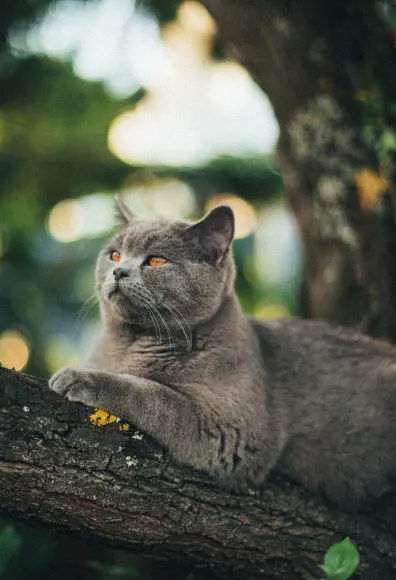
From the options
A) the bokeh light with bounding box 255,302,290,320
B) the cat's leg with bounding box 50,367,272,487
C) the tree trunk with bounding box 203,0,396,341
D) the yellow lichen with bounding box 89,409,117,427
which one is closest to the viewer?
the yellow lichen with bounding box 89,409,117,427

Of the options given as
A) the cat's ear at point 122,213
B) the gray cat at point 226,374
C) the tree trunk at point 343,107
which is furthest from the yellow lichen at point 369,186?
the cat's ear at point 122,213

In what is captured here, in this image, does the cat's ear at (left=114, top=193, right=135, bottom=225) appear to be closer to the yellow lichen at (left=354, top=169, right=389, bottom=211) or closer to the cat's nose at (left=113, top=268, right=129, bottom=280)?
the cat's nose at (left=113, top=268, right=129, bottom=280)

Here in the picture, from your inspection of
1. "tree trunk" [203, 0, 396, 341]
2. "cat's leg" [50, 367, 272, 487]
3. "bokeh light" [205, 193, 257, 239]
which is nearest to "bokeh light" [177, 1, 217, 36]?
"tree trunk" [203, 0, 396, 341]

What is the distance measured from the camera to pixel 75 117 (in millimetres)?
3777

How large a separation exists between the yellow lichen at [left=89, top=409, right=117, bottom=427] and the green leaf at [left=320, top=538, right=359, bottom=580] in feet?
2.45

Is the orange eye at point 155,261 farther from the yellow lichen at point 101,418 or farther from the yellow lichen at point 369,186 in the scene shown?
the yellow lichen at point 369,186

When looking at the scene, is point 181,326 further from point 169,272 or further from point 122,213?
point 122,213

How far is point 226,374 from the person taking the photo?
7.98 ft

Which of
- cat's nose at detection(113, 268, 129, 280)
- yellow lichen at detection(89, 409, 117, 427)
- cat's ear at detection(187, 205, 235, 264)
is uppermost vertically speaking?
cat's ear at detection(187, 205, 235, 264)

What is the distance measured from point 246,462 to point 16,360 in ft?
5.99

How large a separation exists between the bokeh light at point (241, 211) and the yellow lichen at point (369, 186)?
Answer: 1.07 meters

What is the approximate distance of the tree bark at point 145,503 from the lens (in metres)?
1.86

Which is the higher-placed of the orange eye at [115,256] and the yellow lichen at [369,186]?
the yellow lichen at [369,186]

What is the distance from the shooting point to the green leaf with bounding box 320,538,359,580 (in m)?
1.71
